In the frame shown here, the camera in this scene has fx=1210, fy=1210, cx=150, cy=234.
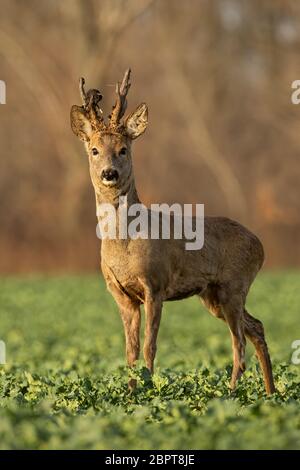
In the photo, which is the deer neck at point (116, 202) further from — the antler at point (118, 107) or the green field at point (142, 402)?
the green field at point (142, 402)

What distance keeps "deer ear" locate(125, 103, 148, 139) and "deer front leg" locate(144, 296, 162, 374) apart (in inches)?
58.6

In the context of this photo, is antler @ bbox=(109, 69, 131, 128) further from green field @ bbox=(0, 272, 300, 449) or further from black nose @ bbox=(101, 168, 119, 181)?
green field @ bbox=(0, 272, 300, 449)

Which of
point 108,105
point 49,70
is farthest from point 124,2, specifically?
point 49,70

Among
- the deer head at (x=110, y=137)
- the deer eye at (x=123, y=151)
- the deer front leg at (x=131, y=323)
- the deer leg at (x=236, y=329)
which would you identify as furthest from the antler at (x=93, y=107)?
the deer leg at (x=236, y=329)

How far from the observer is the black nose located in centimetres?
1021

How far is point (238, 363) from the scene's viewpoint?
11141 millimetres

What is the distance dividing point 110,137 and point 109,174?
0.44m

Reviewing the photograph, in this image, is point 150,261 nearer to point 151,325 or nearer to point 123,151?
point 151,325

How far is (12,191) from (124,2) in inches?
716

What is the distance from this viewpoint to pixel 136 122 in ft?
35.2

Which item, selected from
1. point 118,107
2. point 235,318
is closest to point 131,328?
point 235,318

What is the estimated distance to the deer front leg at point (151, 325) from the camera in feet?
33.9

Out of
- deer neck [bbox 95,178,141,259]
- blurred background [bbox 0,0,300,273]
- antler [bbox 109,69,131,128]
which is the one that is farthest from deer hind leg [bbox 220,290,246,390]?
blurred background [bbox 0,0,300,273]

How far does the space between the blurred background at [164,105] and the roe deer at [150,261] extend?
3737cm
